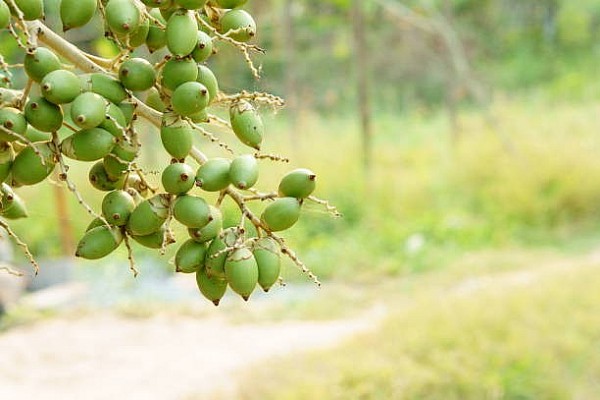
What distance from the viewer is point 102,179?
30.0 inches

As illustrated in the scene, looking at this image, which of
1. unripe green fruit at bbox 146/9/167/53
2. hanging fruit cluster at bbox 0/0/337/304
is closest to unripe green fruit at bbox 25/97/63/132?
hanging fruit cluster at bbox 0/0/337/304

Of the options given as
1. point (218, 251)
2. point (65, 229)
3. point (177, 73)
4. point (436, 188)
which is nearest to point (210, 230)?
point (218, 251)

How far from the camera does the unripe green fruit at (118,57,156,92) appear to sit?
69cm

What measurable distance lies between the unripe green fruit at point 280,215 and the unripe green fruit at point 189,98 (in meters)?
0.10

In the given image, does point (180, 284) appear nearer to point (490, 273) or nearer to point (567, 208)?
point (490, 273)

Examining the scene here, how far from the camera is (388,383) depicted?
3643 millimetres

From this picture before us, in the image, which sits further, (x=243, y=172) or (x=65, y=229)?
(x=65, y=229)

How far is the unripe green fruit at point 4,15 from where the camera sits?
25.6 inches

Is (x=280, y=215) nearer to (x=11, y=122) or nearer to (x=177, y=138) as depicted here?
(x=177, y=138)

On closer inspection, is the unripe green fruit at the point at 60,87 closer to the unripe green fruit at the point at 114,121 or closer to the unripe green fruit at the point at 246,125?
the unripe green fruit at the point at 114,121

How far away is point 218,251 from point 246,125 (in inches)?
4.3

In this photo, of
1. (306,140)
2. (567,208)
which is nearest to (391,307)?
(567,208)

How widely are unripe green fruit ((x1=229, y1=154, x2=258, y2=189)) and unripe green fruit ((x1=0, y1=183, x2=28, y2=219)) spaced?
176 mm

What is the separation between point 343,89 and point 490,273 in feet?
23.4
